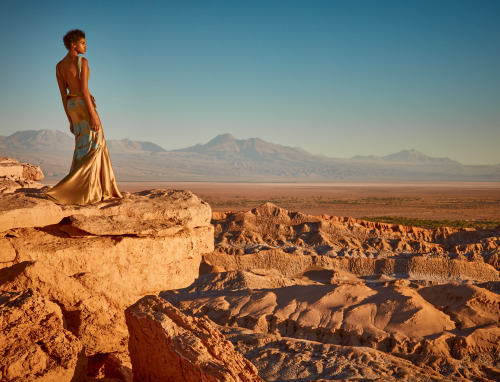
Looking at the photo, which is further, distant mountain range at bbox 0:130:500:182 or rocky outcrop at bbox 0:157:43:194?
distant mountain range at bbox 0:130:500:182

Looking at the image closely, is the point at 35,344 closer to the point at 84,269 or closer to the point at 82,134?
the point at 84,269

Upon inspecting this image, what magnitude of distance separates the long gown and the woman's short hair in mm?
212

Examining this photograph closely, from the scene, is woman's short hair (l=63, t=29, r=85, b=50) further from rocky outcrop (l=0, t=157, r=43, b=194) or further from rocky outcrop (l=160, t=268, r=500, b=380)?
rocky outcrop (l=160, t=268, r=500, b=380)

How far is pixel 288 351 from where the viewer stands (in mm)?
7566

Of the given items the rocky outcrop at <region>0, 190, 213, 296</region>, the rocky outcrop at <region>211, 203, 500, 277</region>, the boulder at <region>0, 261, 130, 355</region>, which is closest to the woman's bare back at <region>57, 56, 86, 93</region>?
the rocky outcrop at <region>0, 190, 213, 296</region>

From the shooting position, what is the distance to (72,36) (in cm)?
567

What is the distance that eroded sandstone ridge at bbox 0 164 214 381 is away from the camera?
3.37 metres

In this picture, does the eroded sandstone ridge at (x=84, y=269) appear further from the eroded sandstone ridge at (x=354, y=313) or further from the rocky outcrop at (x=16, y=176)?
the eroded sandstone ridge at (x=354, y=313)

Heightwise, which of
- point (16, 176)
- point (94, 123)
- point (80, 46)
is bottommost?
point (16, 176)

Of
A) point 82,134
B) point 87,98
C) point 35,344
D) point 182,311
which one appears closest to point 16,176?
point 82,134

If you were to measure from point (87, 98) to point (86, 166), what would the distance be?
782 millimetres

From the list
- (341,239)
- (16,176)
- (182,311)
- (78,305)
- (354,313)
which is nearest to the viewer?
(78,305)

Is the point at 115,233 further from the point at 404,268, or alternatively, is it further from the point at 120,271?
the point at 404,268

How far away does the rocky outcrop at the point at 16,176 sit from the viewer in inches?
233
